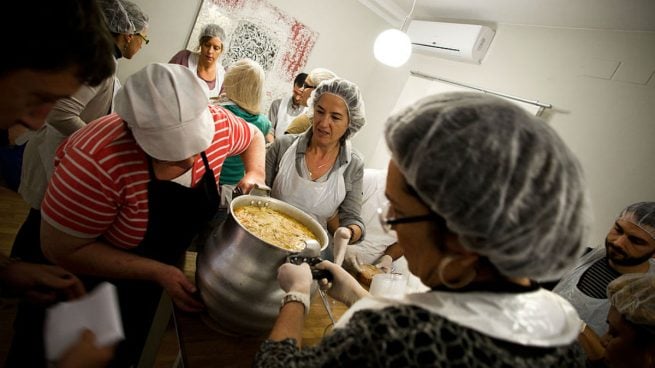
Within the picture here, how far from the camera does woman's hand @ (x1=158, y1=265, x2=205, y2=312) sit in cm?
110

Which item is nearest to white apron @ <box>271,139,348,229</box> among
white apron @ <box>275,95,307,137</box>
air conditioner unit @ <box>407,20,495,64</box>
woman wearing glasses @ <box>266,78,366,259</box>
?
woman wearing glasses @ <box>266,78,366,259</box>

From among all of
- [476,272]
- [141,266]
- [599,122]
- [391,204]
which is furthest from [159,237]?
[599,122]

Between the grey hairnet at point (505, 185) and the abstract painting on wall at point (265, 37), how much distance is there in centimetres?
406

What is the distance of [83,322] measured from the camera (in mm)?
812

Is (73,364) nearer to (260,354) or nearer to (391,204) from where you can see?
(260,354)

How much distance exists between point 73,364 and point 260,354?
1.37ft

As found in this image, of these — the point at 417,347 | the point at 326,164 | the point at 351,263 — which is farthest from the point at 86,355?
the point at 326,164

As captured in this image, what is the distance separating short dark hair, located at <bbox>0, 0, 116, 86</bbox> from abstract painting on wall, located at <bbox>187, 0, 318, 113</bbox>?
3.69 metres

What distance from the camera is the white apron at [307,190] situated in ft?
6.67

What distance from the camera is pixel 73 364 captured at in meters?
0.77

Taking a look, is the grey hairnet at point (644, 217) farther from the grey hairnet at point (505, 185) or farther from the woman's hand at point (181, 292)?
the woman's hand at point (181, 292)

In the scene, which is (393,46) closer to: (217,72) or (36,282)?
(217,72)

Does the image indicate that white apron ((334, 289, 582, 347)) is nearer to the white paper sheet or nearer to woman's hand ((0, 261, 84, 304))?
the white paper sheet

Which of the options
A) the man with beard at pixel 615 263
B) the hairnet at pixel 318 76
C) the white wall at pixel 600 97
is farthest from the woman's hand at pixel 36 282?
the white wall at pixel 600 97
